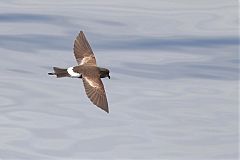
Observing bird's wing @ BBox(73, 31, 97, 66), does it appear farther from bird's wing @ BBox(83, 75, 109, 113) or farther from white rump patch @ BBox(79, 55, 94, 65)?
bird's wing @ BBox(83, 75, 109, 113)

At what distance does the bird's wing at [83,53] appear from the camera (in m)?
13.2

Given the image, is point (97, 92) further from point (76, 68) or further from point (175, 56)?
point (175, 56)

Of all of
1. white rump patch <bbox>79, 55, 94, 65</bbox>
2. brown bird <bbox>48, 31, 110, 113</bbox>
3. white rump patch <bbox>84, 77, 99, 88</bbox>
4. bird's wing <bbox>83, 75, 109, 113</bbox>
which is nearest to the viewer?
bird's wing <bbox>83, 75, 109, 113</bbox>

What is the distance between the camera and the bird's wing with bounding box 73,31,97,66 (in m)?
13.2

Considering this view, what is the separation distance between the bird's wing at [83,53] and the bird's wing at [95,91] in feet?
2.79

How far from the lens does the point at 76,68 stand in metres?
12.6

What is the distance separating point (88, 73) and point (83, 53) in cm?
104

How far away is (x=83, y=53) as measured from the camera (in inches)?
529

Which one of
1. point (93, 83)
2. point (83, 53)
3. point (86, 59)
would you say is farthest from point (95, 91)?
point (83, 53)

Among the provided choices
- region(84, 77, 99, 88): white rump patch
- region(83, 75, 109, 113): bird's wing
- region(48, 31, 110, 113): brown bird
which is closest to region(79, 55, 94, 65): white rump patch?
region(48, 31, 110, 113): brown bird

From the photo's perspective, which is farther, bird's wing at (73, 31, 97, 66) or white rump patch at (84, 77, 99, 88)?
bird's wing at (73, 31, 97, 66)

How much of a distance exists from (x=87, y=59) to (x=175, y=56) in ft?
13.2

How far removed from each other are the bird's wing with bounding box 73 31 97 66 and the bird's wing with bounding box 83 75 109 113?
33.5 inches

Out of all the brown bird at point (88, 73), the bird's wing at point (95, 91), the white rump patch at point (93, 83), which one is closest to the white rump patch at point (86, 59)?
the brown bird at point (88, 73)
